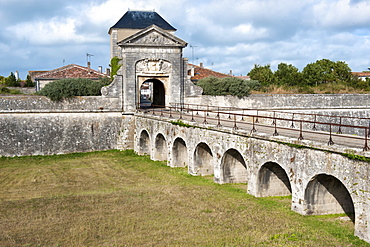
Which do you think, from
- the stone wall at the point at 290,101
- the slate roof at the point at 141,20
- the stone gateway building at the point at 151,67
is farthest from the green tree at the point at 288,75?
the stone gateway building at the point at 151,67

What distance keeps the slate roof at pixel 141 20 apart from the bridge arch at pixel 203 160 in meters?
15.4

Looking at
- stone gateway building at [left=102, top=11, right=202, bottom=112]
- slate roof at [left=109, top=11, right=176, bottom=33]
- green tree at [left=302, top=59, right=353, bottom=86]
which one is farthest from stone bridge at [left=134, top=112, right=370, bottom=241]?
green tree at [left=302, top=59, right=353, bottom=86]

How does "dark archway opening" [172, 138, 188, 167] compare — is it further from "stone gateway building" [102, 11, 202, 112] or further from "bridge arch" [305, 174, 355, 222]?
"bridge arch" [305, 174, 355, 222]

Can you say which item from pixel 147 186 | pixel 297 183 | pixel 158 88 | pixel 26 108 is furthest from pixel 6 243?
pixel 158 88

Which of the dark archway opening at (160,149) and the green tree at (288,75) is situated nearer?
the dark archway opening at (160,149)

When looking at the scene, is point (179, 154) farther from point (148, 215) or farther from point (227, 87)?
point (227, 87)

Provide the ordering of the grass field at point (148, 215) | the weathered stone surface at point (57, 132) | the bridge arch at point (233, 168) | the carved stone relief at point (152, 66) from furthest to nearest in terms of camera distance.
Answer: the carved stone relief at point (152, 66) < the weathered stone surface at point (57, 132) < the bridge arch at point (233, 168) < the grass field at point (148, 215)

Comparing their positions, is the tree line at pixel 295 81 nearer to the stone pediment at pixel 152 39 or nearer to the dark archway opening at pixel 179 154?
the stone pediment at pixel 152 39

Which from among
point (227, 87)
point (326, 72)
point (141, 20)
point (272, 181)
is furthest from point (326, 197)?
point (326, 72)

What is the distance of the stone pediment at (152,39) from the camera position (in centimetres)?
2386

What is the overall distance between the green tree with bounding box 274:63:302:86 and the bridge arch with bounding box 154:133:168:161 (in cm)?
2218

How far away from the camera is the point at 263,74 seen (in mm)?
45719

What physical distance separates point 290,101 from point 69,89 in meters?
14.8

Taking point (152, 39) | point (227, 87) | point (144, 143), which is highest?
point (152, 39)
